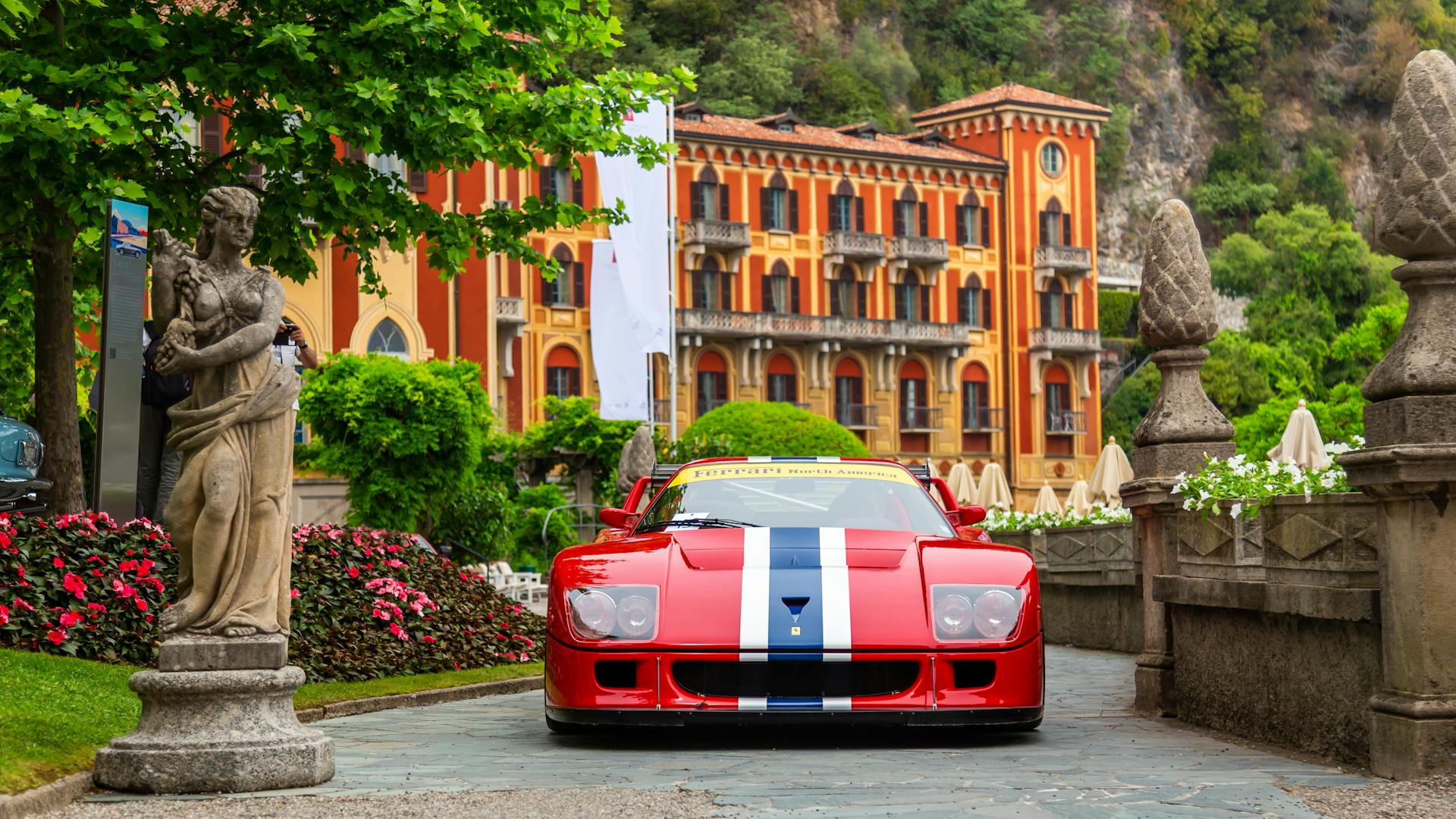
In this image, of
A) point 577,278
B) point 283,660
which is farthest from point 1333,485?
point 577,278

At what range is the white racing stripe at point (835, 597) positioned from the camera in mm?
8820

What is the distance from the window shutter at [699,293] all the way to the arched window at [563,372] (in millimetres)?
5887

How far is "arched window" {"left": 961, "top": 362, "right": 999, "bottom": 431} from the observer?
80.1 meters

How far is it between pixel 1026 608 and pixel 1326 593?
145cm

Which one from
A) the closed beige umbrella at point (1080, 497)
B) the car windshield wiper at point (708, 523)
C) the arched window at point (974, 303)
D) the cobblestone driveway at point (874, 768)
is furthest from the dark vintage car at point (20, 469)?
the arched window at point (974, 303)

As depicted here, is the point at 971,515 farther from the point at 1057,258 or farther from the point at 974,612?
the point at 1057,258

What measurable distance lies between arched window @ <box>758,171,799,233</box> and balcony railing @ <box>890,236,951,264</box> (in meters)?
4.38

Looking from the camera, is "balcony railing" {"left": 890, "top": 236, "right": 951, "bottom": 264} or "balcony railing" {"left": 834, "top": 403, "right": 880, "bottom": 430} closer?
"balcony railing" {"left": 834, "top": 403, "right": 880, "bottom": 430}

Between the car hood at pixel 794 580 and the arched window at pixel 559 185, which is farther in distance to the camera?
the arched window at pixel 559 185

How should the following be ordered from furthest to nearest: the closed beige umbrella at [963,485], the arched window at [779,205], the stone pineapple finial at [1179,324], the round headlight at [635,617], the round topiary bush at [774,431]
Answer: the arched window at [779,205], the round topiary bush at [774,431], the closed beige umbrella at [963,485], the stone pineapple finial at [1179,324], the round headlight at [635,617]

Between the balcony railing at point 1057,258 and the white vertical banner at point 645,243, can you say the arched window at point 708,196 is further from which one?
the white vertical banner at point 645,243

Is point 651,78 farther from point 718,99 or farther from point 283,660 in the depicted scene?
point 718,99

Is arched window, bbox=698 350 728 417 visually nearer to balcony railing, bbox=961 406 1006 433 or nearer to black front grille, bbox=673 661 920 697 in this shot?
balcony railing, bbox=961 406 1006 433

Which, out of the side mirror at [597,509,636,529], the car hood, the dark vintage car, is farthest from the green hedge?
the car hood
